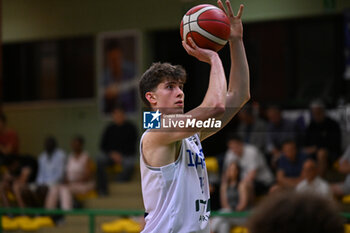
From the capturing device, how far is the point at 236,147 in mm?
9180

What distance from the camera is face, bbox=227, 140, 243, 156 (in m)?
9.13

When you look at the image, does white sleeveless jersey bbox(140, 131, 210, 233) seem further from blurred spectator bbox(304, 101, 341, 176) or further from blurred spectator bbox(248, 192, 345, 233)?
blurred spectator bbox(304, 101, 341, 176)

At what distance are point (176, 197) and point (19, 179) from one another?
Answer: 27.9 feet

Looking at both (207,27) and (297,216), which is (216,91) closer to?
(207,27)

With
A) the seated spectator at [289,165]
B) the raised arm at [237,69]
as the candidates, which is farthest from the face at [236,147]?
the raised arm at [237,69]

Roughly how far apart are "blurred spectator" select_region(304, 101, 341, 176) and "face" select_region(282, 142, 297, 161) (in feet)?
0.64

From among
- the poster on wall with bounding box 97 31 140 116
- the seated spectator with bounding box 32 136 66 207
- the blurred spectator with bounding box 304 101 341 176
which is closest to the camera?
the blurred spectator with bounding box 304 101 341 176

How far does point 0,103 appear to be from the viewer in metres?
13.4

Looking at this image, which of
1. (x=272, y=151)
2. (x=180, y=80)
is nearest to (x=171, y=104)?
(x=180, y=80)

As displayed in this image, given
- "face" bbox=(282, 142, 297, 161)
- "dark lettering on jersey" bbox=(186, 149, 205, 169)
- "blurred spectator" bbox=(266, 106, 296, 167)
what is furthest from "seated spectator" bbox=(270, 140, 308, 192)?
"dark lettering on jersey" bbox=(186, 149, 205, 169)

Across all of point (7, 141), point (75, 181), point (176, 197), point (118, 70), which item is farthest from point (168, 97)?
point (118, 70)

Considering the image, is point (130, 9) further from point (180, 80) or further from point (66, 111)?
point (180, 80)

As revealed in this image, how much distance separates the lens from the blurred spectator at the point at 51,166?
1145cm

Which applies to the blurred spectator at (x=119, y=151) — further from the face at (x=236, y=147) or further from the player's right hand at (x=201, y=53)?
the player's right hand at (x=201, y=53)
